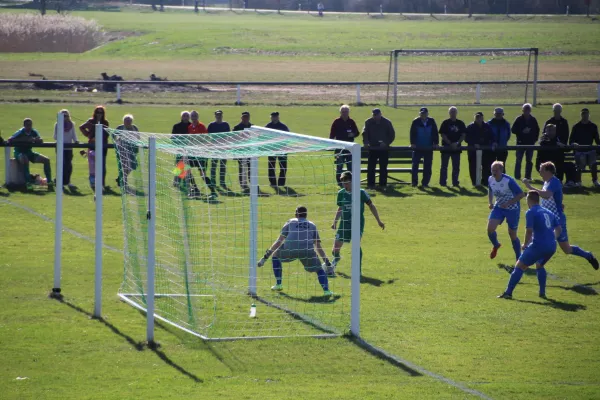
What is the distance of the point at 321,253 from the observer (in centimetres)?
1426

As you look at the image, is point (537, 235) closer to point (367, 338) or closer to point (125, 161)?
point (367, 338)

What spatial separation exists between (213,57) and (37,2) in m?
39.3

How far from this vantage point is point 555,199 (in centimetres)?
1597

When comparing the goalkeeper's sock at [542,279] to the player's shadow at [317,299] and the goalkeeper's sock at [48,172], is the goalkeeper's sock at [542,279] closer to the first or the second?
the player's shadow at [317,299]

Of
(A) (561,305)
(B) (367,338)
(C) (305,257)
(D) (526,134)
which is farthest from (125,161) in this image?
(D) (526,134)

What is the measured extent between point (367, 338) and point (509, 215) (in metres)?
5.09

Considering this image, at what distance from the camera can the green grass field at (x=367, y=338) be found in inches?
404

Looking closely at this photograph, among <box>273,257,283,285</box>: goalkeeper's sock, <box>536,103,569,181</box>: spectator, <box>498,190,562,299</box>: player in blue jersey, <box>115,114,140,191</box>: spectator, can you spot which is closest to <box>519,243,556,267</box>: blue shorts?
<box>498,190,562,299</box>: player in blue jersey

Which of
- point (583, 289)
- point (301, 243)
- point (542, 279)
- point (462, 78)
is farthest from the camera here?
point (462, 78)

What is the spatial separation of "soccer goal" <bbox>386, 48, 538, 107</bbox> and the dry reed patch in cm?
2750

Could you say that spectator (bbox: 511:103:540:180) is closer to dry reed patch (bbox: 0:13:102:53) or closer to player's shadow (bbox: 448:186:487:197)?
player's shadow (bbox: 448:186:487:197)

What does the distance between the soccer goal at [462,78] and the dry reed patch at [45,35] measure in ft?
90.2

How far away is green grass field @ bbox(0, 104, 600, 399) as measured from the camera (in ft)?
33.7

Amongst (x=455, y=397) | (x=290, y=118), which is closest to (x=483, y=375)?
(x=455, y=397)
